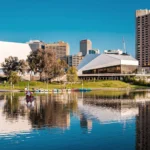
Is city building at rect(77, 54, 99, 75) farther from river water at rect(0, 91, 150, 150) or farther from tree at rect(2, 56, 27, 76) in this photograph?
river water at rect(0, 91, 150, 150)

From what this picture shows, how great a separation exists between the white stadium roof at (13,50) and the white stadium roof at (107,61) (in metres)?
29.4

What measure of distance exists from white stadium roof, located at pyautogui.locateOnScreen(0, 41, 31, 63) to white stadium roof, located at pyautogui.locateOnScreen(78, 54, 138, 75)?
29.4 metres

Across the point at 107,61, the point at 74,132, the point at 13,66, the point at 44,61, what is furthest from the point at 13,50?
the point at 74,132

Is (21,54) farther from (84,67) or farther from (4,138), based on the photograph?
(4,138)

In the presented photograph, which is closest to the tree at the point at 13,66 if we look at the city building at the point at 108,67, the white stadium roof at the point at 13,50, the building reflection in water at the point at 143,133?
the white stadium roof at the point at 13,50

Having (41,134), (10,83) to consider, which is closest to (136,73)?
(10,83)

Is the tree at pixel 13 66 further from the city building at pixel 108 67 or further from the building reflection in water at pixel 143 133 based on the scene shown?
the building reflection in water at pixel 143 133

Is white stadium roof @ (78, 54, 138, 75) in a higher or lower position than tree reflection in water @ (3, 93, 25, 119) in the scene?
higher

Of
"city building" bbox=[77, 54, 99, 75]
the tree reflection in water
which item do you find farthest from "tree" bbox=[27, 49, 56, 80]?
the tree reflection in water

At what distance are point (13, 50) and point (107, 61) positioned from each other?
4400 centimetres

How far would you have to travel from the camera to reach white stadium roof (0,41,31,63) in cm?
13649

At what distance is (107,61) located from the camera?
504ft

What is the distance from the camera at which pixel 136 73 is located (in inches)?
5871

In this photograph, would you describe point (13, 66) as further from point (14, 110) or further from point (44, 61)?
point (14, 110)
